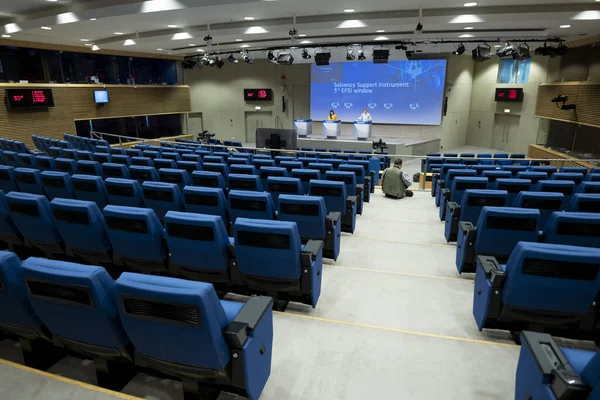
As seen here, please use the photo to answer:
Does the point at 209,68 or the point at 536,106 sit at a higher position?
the point at 209,68

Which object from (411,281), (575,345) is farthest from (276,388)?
(575,345)

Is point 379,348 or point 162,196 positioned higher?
point 162,196

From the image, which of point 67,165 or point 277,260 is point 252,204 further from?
point 67,165

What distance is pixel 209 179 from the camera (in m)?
5.35

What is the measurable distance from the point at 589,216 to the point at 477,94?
55.5 ft

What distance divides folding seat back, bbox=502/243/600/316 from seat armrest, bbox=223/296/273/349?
173cm

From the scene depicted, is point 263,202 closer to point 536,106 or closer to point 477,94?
Answer: point 536,106

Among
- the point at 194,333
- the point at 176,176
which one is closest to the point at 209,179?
the point at 176,176

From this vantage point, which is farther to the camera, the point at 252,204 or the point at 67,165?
the point at 67,165

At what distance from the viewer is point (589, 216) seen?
3289 millimetres

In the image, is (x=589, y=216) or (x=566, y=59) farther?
(x=566, y=59)

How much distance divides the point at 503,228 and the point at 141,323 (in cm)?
325

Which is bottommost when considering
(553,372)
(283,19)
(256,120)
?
(553,372)

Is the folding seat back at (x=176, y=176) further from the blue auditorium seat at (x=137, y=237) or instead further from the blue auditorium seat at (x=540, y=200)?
the blue auditorium seat at (x=540, y=200)
